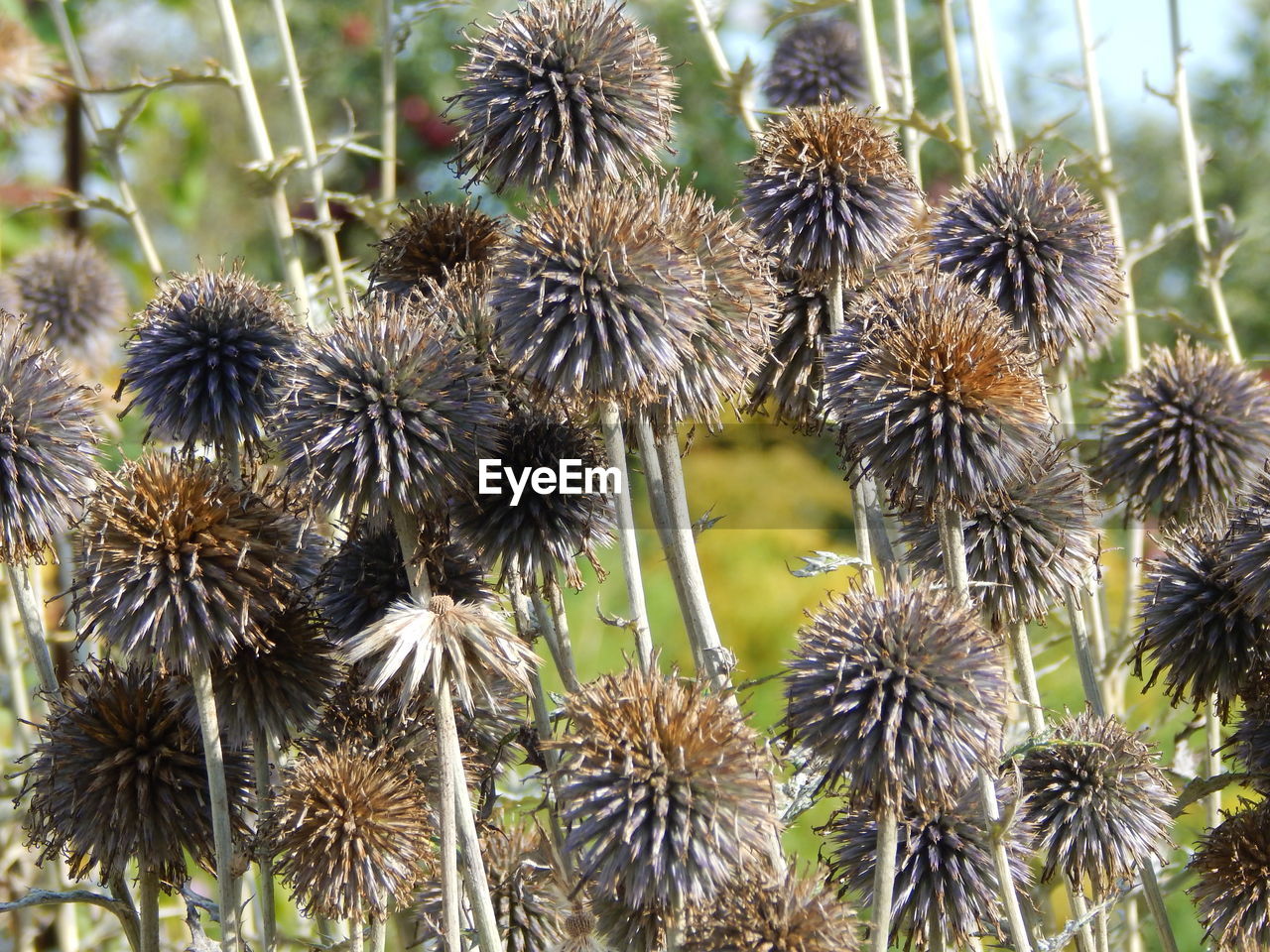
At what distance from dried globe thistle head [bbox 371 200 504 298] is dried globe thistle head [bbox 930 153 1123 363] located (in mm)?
985

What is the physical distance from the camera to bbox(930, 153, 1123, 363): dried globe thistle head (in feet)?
8.81

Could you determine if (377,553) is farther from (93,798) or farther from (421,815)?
(93,798)

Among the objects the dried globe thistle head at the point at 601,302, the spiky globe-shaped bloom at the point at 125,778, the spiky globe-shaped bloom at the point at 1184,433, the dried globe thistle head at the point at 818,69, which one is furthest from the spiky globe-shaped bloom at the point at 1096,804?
the dried globe thistle head at the point at 818,69

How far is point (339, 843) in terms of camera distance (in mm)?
2191

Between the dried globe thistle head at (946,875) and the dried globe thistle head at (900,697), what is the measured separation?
29 centimetres

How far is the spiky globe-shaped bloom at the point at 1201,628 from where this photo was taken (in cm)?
264

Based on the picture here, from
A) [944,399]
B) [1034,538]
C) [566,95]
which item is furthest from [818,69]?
[944,399]

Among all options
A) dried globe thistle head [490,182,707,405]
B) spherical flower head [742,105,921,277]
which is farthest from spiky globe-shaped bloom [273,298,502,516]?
spherical flower head [742,105,921,277]

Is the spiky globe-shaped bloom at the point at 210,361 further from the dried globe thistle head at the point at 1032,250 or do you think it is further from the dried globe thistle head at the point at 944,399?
the dried globe thistle head at the point at 1032,250

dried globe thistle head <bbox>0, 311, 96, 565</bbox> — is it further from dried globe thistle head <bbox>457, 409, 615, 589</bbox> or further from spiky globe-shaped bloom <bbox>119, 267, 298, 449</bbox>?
dried globe thistle head <bbox>457, 409, 615, 589</bbox>

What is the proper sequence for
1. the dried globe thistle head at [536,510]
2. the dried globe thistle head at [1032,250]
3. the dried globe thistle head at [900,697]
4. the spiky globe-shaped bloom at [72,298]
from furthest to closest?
the spiky globe-shaped bloom at [72,298] → the dried globe thistle head at [1032,250] → the dried globe thistle head at [536,510] → the dried globe thistle head at [900,697]

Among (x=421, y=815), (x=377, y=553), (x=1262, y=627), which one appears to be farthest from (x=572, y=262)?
(x=1262, y=627)

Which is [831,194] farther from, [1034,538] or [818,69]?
[818,69]

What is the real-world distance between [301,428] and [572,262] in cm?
55
